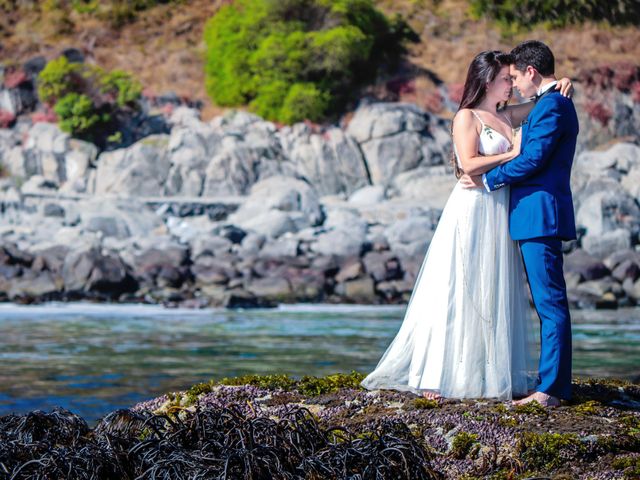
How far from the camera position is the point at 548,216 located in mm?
6367

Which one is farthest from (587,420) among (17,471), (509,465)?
(17,471)

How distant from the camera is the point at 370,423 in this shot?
19.8 feet

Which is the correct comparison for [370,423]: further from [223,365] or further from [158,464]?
[223,365]

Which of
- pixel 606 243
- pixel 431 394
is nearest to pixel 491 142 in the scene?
pixel 431 394

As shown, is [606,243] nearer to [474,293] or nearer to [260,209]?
[260,209]

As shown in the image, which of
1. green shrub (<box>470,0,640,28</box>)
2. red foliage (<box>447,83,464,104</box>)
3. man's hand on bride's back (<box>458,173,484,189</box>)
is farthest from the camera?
green shrub (<box>470,0,640,28</box>)

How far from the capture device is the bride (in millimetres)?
6555

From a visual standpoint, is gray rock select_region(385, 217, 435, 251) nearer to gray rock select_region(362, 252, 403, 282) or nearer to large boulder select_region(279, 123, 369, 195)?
gray rock select_region(362, 252, 403, 282)

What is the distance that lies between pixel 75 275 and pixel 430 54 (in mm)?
26110

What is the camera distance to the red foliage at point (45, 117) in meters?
47.7

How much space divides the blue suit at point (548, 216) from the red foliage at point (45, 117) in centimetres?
4348

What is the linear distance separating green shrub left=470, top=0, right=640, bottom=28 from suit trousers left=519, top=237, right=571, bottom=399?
46692 mm

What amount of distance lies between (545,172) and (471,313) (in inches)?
38.4

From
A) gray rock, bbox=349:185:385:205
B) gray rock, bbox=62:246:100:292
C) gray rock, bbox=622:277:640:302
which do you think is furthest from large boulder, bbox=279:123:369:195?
gray rock, bbox=622:277:640:302
